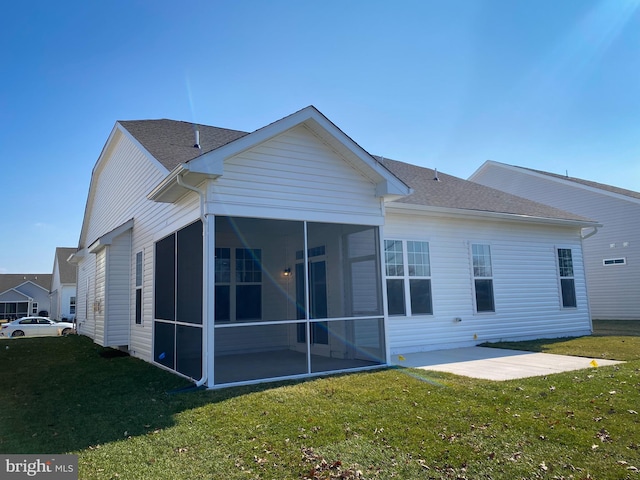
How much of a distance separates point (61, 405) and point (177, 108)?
379 inches

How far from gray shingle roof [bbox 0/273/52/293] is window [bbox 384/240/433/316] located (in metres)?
48.8

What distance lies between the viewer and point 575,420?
4.45m

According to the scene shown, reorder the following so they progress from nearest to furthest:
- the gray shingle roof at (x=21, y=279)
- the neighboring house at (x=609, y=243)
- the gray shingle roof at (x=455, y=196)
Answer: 1. the gray shingle roof at (x=455, y=196)
2. the neighboring house at (x=609, y=243)
3. the gray shingle roof at (x=21, y=279)

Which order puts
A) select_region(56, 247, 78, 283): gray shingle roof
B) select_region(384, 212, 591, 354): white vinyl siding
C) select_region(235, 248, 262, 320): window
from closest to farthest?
select_region(384, 212, 591, 354): white vinyl siding, select_region(235, 248, 262, 320): window, select_region(56, 247, 78, 283): gray shingle roof

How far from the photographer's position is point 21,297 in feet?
143

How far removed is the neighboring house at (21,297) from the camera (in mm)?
43219

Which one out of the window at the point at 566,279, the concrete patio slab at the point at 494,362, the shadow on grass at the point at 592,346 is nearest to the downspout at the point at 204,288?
the concrete patio slab at the point at 494,362

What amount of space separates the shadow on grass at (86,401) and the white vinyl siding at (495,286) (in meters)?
4.94

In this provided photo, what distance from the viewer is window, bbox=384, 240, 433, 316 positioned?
32.6 feet

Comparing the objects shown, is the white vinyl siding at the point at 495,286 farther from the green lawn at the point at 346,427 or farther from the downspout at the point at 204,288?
the downspout at the point at 204,288

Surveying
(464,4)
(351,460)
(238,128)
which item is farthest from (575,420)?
(238,128)

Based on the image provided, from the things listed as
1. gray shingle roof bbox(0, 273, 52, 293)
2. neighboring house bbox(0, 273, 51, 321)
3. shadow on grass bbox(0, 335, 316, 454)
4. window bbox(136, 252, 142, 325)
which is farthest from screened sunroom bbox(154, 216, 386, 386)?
gray shingle roof bbox(0, 273, 52, 293)

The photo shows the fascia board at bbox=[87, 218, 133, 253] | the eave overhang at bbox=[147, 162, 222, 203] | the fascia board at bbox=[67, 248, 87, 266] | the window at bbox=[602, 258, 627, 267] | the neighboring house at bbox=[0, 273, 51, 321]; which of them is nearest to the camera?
the eave overhang at bbox=[147, 162, 222, 203]

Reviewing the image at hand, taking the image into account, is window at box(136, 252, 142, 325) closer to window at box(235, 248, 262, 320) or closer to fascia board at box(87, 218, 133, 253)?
fascia board at box(87, 218, 133, 253)
